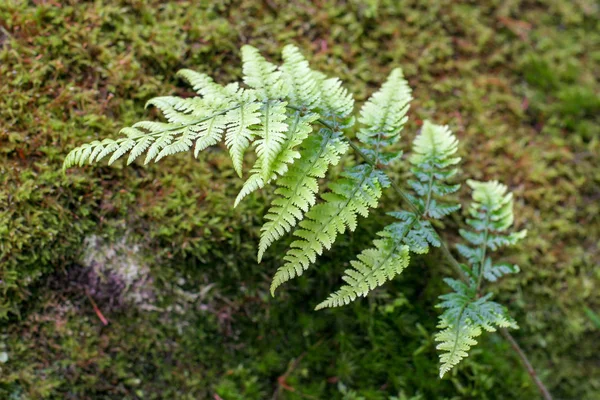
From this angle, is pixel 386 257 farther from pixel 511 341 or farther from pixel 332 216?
pixel 511 341

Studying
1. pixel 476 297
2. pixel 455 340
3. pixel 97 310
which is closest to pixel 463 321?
pixel 455 340

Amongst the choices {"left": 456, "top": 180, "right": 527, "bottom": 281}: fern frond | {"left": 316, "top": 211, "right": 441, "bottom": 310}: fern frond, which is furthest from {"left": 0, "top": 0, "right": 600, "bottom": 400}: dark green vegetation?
{"left": 316, "top": 211, "right": 441, "bottom": 310}: fern frond

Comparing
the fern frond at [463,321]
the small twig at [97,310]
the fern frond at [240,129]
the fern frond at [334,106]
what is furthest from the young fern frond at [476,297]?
the small twig at [97,310]

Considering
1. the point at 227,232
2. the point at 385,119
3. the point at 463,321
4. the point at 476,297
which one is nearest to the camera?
the point at 463,321

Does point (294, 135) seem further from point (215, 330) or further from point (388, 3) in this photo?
point (388, 3)

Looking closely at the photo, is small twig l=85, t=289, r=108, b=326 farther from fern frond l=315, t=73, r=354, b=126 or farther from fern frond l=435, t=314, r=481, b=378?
fern frond l=435, t=314, r=481, b=378

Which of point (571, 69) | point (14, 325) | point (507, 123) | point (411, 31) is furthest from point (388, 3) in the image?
point (14, 325)

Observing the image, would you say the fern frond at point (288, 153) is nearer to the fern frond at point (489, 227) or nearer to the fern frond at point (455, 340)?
the fern frond at point (455, 340)
